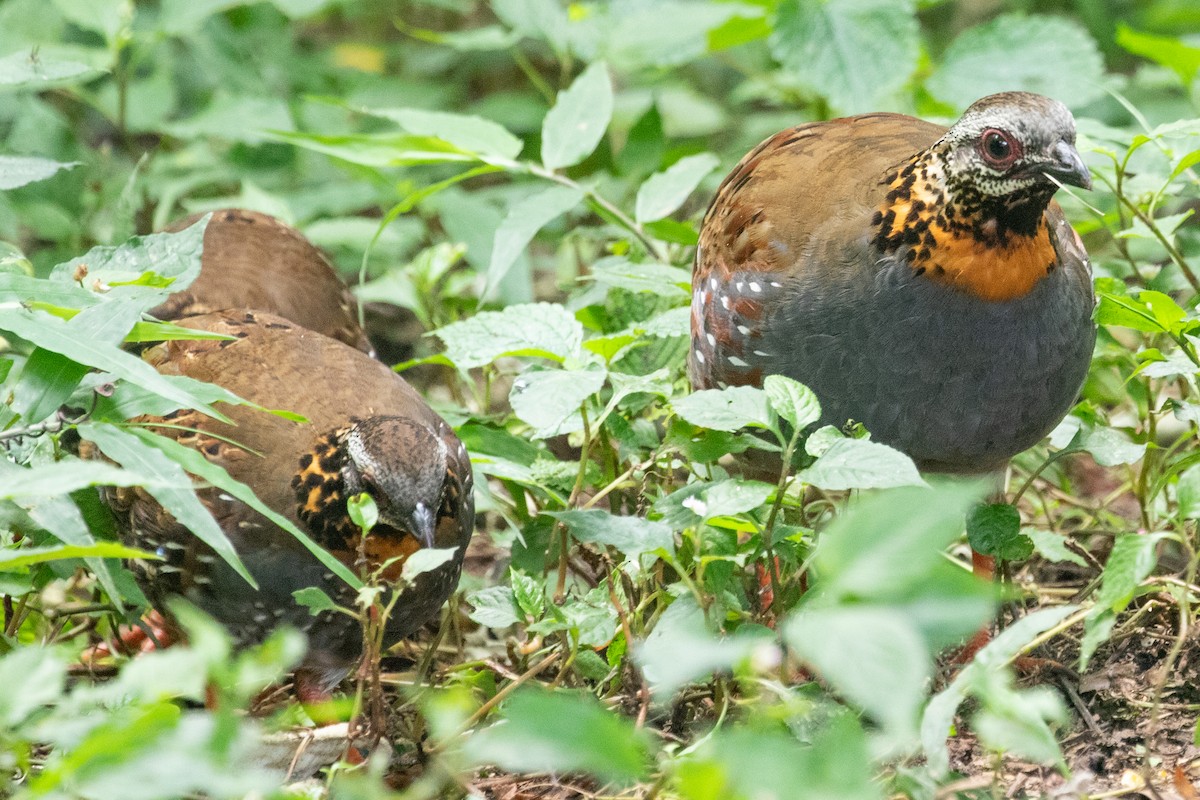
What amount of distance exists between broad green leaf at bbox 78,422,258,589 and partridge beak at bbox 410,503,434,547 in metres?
0.68

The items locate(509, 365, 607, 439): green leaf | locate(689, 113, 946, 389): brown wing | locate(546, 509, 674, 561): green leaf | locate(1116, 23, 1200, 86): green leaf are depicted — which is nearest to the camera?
locate(546, 509, 674, 561): green leaf

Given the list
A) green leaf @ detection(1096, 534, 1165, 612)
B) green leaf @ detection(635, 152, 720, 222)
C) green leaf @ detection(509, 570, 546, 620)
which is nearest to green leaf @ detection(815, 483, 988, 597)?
green leaf @ detection(1096, 534, 1165, 612)

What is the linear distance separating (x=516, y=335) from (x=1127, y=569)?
172cm

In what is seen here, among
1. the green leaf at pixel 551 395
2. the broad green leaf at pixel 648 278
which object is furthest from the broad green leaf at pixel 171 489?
the broad green leaf at pixel 648 278

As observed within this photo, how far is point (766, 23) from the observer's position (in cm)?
576

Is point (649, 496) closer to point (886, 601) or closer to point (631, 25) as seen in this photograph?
point (886, 601)

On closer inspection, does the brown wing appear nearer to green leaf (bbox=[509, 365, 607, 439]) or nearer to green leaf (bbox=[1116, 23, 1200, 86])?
green leaf (bbox=[509, 365, 607, 439])

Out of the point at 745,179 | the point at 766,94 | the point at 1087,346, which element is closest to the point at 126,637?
the point at 745,179

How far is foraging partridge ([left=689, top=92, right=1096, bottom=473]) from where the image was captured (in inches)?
132

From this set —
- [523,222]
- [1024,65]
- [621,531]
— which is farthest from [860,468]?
[1024,65]

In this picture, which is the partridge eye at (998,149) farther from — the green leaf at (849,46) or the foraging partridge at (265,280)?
the foraging partridge at (265,280)

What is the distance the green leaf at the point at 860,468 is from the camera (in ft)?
9.14

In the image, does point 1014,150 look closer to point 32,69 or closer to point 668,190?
point 668,190

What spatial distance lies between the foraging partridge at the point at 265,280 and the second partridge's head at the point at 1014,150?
7.37 feet
